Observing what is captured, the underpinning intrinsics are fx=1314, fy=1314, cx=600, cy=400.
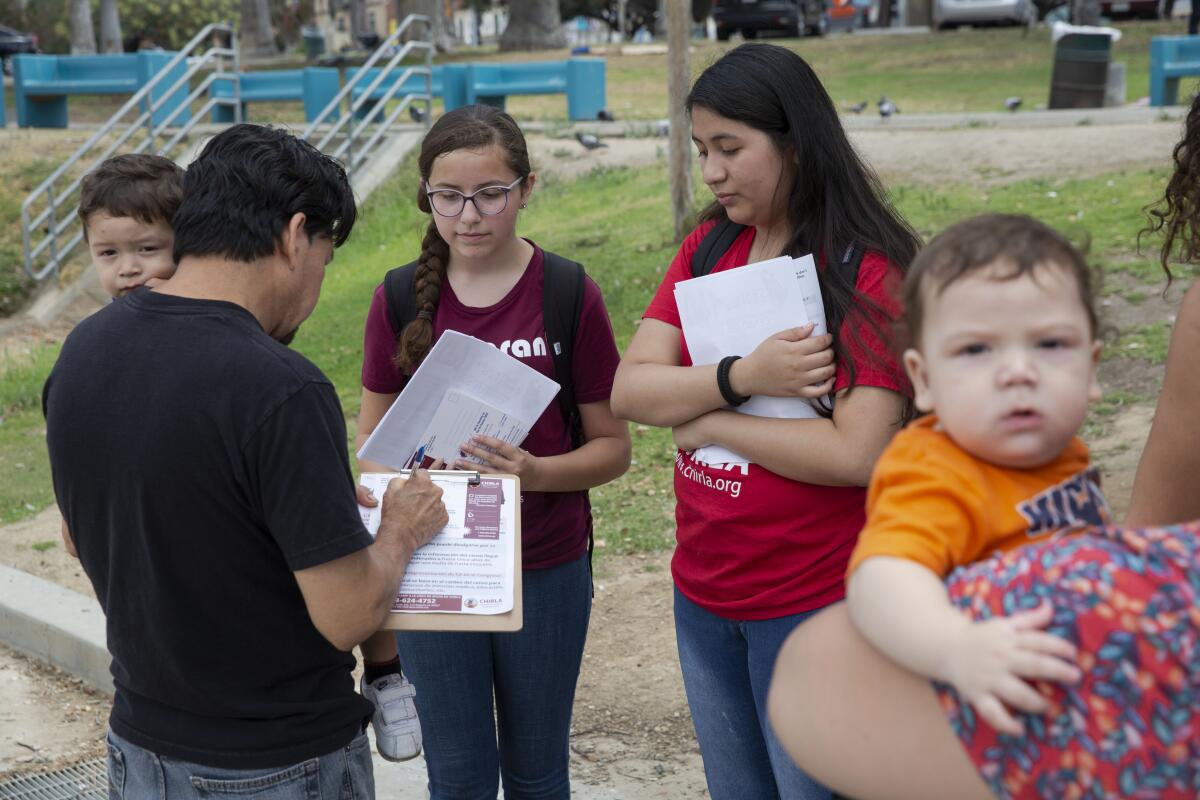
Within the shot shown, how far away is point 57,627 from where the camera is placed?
5508 mm

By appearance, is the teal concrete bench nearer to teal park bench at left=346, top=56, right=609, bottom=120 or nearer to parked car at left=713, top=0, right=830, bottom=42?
teal park bench at left=346, top=56, right=609, bottom=120

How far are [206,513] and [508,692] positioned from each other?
1300mm

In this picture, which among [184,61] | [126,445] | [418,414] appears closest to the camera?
[126,445]

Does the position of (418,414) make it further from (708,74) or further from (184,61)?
(184,61)

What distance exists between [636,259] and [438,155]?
7.71 metres

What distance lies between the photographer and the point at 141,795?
2.39 m

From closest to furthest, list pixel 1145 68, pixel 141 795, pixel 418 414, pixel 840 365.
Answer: pixel 141 795
pixel 840 365
pixel 418 414
pixel 1145 68

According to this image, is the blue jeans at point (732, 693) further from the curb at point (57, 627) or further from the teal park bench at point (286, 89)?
the teal park bench at point (286, 89)

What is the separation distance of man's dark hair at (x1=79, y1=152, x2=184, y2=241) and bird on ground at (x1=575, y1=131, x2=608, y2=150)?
12.4 metres

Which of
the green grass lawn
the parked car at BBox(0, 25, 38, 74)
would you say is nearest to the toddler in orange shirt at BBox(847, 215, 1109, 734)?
the green grass lawn

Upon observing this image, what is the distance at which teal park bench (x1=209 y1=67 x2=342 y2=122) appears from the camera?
1791 cm

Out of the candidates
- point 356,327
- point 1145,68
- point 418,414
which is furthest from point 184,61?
point 418,414

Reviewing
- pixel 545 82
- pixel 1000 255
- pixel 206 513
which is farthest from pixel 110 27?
pixel 1000 255

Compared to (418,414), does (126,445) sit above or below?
above
